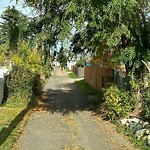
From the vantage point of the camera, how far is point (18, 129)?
1122 cm

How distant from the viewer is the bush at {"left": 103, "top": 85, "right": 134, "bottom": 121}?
→ 496 inches

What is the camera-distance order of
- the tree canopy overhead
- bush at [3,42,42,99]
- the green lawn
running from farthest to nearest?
bush at [3,42,42,99] → the tree canopy overhead → the green lawn

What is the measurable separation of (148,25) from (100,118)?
3900 mm

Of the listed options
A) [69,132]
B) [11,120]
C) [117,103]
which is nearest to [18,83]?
[11,120]

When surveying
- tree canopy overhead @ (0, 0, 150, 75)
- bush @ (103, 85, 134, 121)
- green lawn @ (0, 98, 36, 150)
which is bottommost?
green lawn @ (0, 98, 36, 150)

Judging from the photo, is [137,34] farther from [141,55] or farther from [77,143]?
[77,143]

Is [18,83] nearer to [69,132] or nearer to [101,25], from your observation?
[69,132]

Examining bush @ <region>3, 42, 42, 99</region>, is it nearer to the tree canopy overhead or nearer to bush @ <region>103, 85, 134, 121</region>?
the tree canopy overhead

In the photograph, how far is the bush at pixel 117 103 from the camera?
41.3ft

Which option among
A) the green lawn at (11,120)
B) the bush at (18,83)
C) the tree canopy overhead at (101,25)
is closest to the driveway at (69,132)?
the green lawn at (11,120)

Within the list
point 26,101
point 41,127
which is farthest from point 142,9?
point 26,101

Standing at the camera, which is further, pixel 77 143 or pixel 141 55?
pixel 141 55

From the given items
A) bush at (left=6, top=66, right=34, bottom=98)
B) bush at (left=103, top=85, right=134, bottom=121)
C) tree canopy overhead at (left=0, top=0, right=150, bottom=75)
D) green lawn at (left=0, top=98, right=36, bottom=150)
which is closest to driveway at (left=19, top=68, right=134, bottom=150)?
green lawn at (left=0, top=98, right=36, bottom=150)

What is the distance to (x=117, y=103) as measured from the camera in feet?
41.6
